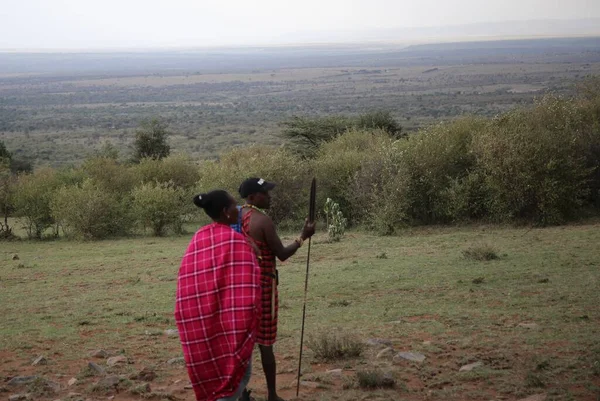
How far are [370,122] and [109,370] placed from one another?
138 feet

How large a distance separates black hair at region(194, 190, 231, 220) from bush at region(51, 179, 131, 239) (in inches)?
1002

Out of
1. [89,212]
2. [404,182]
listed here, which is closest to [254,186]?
[404,182]

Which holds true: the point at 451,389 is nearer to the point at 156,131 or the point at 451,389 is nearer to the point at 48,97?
the point at 156,131

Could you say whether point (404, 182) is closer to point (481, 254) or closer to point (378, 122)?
point (481, 254)

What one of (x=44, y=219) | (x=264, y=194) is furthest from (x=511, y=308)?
(x=44, y=219)

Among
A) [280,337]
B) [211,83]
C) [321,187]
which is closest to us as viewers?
[280,337]

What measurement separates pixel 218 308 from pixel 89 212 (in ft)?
84.6

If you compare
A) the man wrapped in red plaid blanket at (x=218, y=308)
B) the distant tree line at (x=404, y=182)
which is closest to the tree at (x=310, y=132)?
the distant tree line at (x=404, y=182)

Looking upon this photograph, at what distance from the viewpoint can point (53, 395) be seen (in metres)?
8.20

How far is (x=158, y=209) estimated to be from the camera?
3120 centimetres

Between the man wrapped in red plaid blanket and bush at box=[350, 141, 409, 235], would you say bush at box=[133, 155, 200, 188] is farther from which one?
the man wrapped in red plaid blanket

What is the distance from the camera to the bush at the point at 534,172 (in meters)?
25.9

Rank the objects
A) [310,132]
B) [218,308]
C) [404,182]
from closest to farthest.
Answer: [218,308] < [404,182] < [310,132]

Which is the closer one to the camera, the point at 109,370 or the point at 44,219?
the point at 109,370
